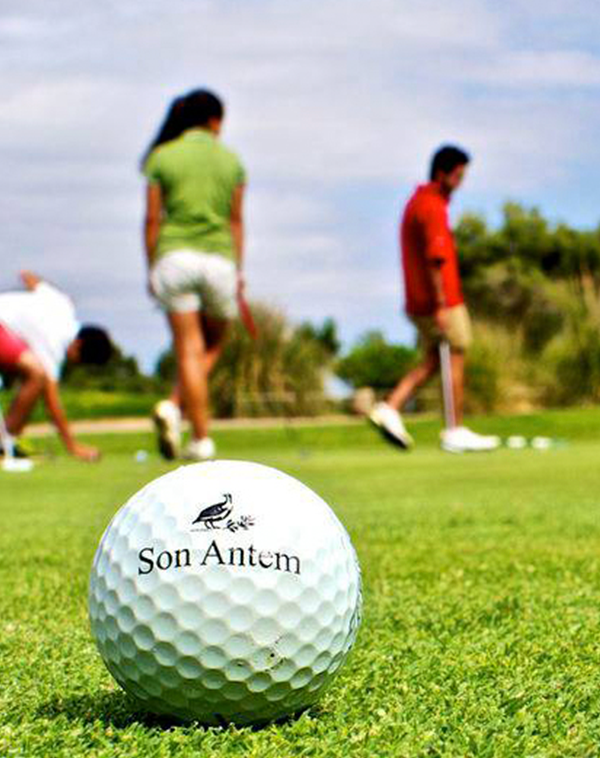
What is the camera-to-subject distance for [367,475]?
7.81m

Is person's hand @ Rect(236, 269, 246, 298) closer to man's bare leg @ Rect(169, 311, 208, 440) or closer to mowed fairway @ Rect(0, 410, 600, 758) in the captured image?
man's bare leg @ Rect(169, 311, 208, 440)

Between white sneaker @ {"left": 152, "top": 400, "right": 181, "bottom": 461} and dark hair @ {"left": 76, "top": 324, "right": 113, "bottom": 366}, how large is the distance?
1.59 meters

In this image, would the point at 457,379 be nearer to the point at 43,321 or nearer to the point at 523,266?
the point at 43,321

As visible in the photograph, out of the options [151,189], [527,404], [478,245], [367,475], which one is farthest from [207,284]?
[478,245]

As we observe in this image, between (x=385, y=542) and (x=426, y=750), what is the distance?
2.46m

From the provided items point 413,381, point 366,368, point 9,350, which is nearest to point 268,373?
point 366,368

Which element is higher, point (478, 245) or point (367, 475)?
point (478, 245)

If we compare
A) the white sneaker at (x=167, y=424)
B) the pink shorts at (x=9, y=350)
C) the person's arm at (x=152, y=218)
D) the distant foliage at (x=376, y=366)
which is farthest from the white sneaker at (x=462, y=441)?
the distant foliage at (x=376, y=366)

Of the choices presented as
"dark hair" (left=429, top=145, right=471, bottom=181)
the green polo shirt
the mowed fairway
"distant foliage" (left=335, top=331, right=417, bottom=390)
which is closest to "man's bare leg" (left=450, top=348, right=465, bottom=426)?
"dark hair" (left=429, top=145, right=471, bottom=181)

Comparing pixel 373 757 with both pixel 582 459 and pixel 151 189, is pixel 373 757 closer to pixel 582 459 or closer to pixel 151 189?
pixel 151 189

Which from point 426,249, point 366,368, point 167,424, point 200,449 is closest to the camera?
point 200,449

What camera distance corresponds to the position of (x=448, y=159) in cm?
855

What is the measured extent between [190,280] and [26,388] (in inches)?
84.3

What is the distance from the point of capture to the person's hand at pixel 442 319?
8383 mm
